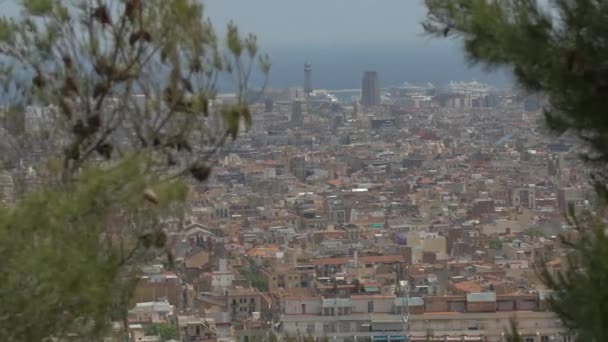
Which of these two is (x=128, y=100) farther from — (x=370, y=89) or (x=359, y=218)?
(x=370, y=89)

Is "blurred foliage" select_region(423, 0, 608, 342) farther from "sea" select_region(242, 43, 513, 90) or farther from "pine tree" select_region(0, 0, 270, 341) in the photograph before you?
"sea" select_region(242, 43, 513, 90)

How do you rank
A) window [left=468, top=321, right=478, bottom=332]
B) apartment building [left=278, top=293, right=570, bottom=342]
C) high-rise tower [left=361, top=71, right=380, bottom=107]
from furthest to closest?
high-rise tower [left=361, top=71, right=380, bottom=107] → window [left=468, top=321, right=478, bottom=332] → apartment building [left=278, top=293, right=570, bottom=342]

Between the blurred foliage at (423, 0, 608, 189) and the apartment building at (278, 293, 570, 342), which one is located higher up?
the blurred foliage at (423, 0, 608, 189)

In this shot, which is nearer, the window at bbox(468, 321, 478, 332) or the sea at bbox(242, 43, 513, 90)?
the window at bbox(468, 321, 478, 332)

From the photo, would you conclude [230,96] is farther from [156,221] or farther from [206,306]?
[206,306]

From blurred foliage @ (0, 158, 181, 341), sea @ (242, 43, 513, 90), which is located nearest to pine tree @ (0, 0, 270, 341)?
blurred foliage @ (0, 158, 181, 341)

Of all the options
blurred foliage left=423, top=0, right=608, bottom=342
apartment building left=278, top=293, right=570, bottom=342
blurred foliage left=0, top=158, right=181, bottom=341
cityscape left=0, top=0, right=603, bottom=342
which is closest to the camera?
blurred foliage left=0, top=158, right=181, bottom=341

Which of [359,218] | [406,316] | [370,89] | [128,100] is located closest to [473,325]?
[406,316]
